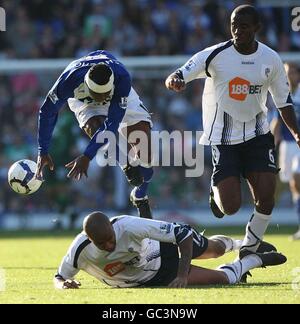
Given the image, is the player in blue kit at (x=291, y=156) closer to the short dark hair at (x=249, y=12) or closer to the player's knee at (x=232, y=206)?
the player's knee at (x=232, y=206)

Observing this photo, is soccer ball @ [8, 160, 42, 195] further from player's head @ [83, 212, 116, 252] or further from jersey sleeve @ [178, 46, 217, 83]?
player's head @ [83, 212, 116, 252]

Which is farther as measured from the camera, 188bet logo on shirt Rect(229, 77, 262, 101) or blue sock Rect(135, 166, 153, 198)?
blue sock Rect(135, 166, 153, 198)

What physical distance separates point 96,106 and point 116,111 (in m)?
0.91

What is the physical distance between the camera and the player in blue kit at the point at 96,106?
9969mm

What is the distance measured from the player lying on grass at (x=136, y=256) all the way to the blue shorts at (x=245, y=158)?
820 mm

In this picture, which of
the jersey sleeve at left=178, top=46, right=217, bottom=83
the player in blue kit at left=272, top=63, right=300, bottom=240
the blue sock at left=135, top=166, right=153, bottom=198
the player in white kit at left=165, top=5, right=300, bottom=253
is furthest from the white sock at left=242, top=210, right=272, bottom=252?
the player in blue kit at left=272, top=63, right=300, bottom=240

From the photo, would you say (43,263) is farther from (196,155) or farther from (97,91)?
(196,155)

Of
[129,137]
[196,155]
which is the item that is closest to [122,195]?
[196,155]

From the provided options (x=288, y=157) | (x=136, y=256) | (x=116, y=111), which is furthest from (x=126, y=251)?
(x=288, y=157)

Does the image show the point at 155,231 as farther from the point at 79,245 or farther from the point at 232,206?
the point at 232,206

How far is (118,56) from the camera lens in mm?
20172

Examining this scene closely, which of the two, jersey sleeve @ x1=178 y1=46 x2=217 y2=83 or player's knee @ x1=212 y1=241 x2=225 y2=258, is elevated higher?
jersey sleeve @ x1=178 y1=46 x2=217 y2=83

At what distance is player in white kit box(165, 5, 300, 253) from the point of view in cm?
912

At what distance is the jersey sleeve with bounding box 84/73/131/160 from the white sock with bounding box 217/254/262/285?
190 cm
